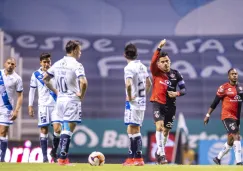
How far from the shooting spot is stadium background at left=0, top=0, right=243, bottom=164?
23.4 m

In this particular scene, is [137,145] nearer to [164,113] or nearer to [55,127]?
[164,113]

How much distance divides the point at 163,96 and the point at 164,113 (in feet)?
1.07

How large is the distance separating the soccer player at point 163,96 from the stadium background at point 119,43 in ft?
28.9

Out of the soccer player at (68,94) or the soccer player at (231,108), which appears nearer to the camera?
the soccer player at (68,94)

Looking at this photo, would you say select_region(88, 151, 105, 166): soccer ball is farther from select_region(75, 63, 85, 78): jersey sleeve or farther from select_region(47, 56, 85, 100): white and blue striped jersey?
select_region(75, 63, 85, 78): jersey sleeve

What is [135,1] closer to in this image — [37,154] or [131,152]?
[37,154]

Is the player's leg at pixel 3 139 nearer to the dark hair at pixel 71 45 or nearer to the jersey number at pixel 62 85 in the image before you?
the jersey number at pixel 62 85

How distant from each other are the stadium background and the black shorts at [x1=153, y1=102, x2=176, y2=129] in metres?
8.77

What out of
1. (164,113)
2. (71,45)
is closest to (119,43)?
(164,113)

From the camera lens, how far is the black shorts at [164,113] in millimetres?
13977

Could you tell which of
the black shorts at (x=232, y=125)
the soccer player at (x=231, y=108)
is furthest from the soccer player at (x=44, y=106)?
the black shorts at (x=232, y=125)

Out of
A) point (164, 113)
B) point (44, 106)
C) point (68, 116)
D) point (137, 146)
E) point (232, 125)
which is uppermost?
point (44, 106)

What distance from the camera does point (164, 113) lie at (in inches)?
561

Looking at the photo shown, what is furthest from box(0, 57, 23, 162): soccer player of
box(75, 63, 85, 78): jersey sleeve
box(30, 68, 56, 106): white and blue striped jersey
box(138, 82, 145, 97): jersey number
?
box(75, 63, 85, 78): jersey sleeve
